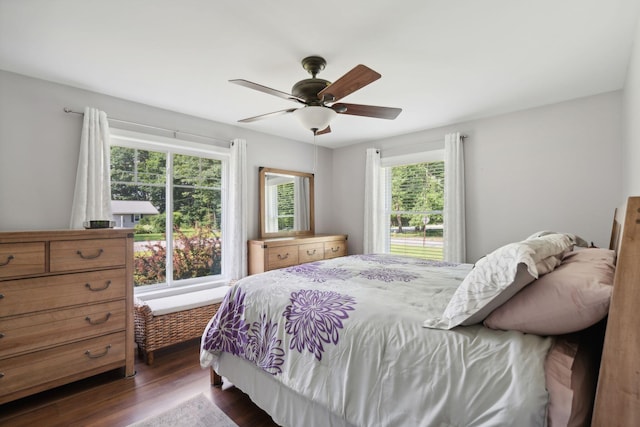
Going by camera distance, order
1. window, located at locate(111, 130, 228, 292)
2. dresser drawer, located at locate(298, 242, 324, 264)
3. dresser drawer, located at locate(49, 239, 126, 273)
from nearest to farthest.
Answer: dresser drawer, located at locate(49, 239, 126, 273) → window, located at locate(111, 130, 228, 292) → dresser drawer, located at locate(298, 242, 324, 264)

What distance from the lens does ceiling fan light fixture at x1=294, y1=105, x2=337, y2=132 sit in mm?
2146

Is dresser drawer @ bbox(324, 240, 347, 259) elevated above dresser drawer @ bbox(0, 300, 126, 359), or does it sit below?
above

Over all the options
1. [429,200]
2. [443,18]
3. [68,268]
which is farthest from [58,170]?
[429,200]

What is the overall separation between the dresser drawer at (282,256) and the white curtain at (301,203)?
0.65m

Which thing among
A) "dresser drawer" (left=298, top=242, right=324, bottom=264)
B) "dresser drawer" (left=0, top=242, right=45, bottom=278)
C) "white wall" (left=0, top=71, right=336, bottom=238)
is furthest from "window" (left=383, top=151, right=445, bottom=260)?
"dresser drawer" (left=0, top=242, right=45, bottom=278)

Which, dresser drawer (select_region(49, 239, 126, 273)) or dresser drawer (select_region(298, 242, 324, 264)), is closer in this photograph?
dresser drawer (select_region(49, 239, 126, 273))

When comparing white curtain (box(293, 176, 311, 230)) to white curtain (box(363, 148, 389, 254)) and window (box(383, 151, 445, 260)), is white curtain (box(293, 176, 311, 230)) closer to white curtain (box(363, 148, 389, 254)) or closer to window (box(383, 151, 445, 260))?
white curtain (box(363, 148, 389, 254))

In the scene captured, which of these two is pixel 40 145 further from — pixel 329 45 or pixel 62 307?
pixel 329 45

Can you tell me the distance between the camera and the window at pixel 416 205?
404 cm

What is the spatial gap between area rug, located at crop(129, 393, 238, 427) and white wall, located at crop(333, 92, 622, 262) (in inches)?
123

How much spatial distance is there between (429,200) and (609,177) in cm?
180

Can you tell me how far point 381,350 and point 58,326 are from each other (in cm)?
226

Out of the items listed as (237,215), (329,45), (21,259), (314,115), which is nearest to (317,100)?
(314,115)

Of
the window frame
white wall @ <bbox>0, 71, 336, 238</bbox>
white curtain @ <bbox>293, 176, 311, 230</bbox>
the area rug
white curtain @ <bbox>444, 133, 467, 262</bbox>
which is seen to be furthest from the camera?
white curtain @ <bbox>293, 176, 311, 230</bbox>
